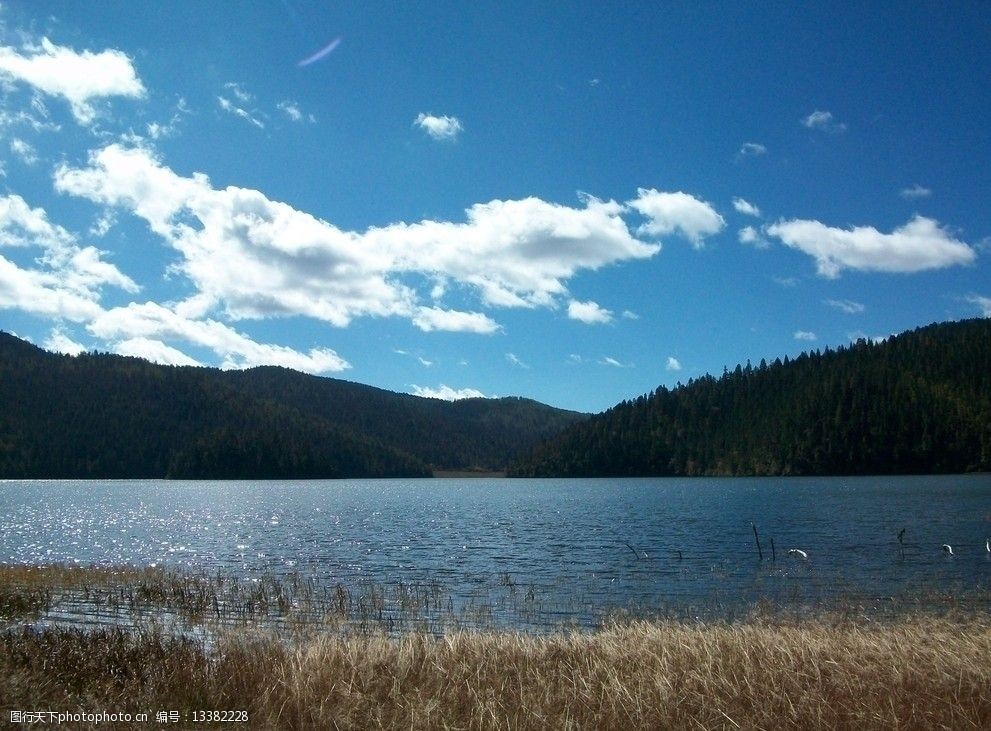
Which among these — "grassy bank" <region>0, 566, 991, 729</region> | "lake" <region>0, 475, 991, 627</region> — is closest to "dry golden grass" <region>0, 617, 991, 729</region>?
"grassy bank" <region>0, 566, 991, 729</region>

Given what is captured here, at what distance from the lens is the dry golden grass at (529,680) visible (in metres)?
11.9

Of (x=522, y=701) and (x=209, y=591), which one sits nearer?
(x=522, y=701)

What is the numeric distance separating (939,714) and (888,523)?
214ft

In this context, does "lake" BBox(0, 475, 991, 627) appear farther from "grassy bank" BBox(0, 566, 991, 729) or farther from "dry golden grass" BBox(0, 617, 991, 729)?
"dry golden grass" BBox(0, 617, 991, 729)

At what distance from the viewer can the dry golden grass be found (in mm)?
11930

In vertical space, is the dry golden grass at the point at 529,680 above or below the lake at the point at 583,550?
above

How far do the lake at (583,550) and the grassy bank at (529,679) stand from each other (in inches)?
506

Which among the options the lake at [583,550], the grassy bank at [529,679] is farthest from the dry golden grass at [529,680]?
the lake at [583,550]

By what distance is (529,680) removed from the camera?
14.4 m

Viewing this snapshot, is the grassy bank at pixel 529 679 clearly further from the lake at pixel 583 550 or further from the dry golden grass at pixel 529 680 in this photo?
the lake at pixel 583 550

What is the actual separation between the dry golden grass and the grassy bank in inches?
1.6

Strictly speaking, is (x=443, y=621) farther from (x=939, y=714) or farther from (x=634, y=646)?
(x=939, y=714)

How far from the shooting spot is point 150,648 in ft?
52.8

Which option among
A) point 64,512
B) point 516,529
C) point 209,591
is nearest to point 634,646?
point 209,591
